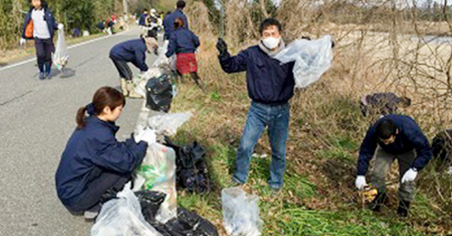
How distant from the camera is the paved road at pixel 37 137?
3025mm

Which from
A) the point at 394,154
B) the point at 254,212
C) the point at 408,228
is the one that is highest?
the point at 394,154

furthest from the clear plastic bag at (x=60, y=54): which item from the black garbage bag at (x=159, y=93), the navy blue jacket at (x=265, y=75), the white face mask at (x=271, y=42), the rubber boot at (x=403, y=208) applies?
the rubber boot at (x=403, y=208)

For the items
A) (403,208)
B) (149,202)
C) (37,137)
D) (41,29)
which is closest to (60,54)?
Result: (41,29)

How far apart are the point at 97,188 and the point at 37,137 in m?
2.30

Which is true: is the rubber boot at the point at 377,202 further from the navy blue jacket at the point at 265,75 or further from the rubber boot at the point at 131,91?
the rubber boot at the point at 131,91

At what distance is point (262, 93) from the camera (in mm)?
3305

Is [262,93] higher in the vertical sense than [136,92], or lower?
higher

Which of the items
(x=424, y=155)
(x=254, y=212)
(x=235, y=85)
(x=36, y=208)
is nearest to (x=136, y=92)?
(x=235, y=85)

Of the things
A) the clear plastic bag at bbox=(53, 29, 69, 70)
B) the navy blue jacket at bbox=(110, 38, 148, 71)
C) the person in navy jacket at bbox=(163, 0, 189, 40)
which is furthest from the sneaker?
the clear plastic bag at bbox=(53, 29, 69, 70)

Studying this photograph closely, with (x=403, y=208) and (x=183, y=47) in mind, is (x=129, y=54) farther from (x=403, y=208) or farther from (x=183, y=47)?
(x=403, y=208)

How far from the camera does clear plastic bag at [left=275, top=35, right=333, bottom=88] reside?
3.21 meters

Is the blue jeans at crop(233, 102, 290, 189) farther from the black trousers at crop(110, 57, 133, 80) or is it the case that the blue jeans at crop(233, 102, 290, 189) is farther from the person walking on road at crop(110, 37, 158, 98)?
the black trousers at crop(110, 57, 133, 80)

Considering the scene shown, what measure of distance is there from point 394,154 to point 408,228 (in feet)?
2.16

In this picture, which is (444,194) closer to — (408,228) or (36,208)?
(408,228)
